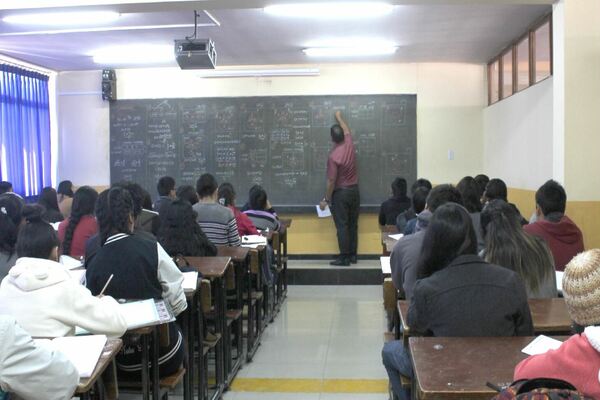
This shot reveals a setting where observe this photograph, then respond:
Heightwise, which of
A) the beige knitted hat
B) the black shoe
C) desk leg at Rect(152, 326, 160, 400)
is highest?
the beige knitted hat

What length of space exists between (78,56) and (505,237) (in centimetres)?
602

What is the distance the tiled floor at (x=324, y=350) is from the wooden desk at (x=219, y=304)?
5.4 inches

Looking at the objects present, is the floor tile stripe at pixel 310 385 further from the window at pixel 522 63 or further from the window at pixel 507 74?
the window at pixel 507 74

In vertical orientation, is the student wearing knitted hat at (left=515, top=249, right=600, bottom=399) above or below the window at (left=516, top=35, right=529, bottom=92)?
below

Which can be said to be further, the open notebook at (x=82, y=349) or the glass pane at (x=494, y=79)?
the glass pane at (x=494, y=79)

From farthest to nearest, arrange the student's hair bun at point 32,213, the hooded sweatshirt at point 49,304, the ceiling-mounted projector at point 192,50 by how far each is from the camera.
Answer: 1. the ceiling-mounted projector at point 192,50
2. the student's hair bun at point 32,213
3. the hooded sweatshirt at point 49,304

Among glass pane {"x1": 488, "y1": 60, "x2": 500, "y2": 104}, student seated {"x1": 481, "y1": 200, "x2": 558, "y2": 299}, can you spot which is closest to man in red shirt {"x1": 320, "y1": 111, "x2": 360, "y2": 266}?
glass pane {"x1": 488, "y1": 60, "x2": 500, "y2": 104}

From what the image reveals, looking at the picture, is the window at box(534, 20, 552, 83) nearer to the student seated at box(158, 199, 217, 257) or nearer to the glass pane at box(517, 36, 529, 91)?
the glass pane at box(517, 36, 529, 91)

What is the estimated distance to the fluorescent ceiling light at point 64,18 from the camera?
5043mm

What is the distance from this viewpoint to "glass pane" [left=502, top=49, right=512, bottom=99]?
6992 mm

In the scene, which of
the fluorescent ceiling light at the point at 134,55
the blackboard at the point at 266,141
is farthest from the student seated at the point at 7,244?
the blackboard at the point at 266,141

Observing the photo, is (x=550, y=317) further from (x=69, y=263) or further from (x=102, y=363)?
(x=69, y=263)

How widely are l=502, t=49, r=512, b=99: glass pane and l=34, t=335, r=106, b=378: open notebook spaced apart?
5.96 meters

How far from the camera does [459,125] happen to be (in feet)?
26.9
